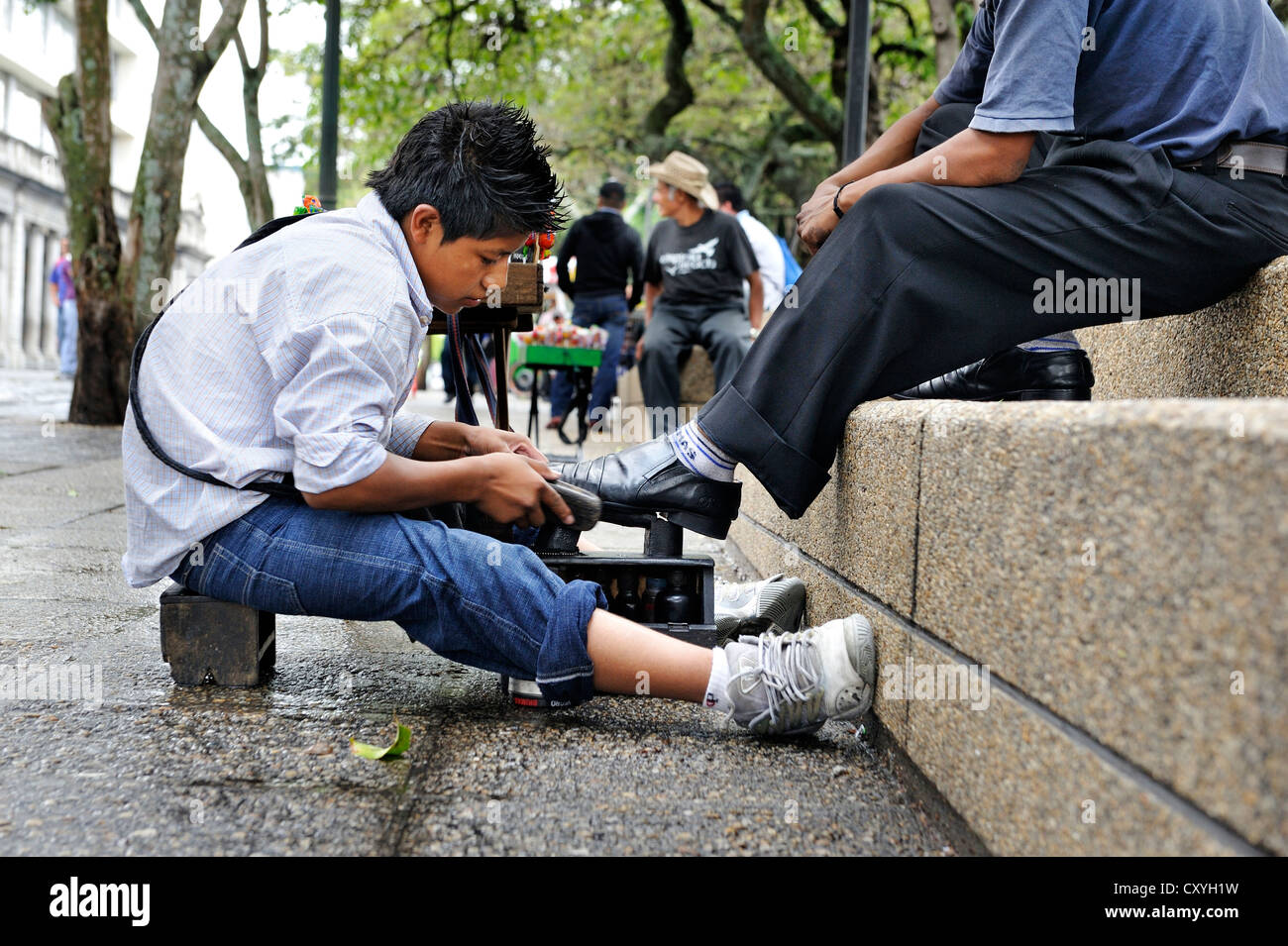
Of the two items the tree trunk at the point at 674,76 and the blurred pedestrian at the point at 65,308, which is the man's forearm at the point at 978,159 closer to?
the tree trunk at the point at 674,76

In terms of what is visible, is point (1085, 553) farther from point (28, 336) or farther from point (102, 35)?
point (28, 336)

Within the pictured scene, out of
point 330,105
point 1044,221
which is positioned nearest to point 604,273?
point 330,105

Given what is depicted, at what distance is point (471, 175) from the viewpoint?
2275mm

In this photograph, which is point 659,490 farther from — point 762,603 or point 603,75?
point 603,75

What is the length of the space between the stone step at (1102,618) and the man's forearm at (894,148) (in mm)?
1237

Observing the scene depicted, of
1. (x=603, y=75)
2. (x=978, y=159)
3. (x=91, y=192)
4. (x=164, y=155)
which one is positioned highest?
(x=603, y=75)

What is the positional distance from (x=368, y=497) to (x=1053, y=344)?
5.34ft

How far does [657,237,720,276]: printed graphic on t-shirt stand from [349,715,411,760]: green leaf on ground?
19.1 ft

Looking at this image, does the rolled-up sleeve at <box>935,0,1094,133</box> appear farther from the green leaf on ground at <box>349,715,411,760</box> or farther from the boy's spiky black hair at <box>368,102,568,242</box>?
the green leaf on ground at <box>349,715,411,760</box>

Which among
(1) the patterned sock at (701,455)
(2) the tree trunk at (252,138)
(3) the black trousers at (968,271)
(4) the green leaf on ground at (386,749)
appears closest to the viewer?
(4) the green leaf on ground at (386,749)

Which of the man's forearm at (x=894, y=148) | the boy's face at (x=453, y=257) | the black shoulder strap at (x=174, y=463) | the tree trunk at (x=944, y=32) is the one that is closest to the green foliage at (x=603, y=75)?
the tree trunk at (x=944, y=32)

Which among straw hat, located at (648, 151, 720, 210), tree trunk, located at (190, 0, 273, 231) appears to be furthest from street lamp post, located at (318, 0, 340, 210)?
straw hat, located at (648, 151, 720, 210)

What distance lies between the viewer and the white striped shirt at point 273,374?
2016mm

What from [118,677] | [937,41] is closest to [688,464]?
[118,677]
